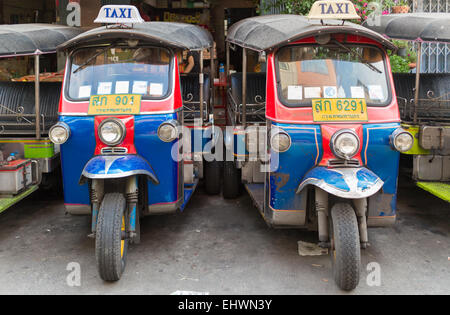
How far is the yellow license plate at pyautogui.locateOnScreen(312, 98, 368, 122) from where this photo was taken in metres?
4.14

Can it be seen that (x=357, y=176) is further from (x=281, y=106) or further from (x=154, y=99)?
(x=154, y=99)

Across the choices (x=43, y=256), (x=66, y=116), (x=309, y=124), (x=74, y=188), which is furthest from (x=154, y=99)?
(x=43, y=256)

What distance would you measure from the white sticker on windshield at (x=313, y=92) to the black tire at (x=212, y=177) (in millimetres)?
2357

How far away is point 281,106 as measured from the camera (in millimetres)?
4262

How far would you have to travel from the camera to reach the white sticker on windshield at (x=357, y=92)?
4301mm

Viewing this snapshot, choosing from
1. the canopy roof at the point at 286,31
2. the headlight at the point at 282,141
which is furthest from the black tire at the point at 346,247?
the canopy roof at the point at 286,31

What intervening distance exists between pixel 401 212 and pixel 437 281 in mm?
1918

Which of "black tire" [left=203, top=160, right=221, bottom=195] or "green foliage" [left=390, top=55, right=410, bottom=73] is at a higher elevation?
"green foliage" [left=390, top=55, right=410, bottom=73]

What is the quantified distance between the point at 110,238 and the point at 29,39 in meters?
2.74

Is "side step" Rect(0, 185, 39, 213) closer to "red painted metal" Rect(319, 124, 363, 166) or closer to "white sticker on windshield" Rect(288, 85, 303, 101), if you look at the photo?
"white sticker on windshield" Rect(288, 85, 303, 101)

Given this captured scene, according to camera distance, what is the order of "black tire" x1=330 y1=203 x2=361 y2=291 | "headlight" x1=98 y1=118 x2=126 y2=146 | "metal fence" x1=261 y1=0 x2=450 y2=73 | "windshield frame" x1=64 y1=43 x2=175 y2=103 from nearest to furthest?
"black tire" x1=330 y1=203 x2=361 y2=291 < "headlight" x1=98 y1=118 x2=126 y2=146 < "windshield frame" x1=64 y1=43 x2=175 y2=103 < "metal fence" x1=261 y1=0 x2=450 y2=73

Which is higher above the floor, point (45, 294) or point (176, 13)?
point (176, 13)

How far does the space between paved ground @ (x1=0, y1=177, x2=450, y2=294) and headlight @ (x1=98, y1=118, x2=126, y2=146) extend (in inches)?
46.8

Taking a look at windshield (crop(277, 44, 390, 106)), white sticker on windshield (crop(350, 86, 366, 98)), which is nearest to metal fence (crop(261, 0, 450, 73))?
windshield (crop(277, 44, 390, 106))
